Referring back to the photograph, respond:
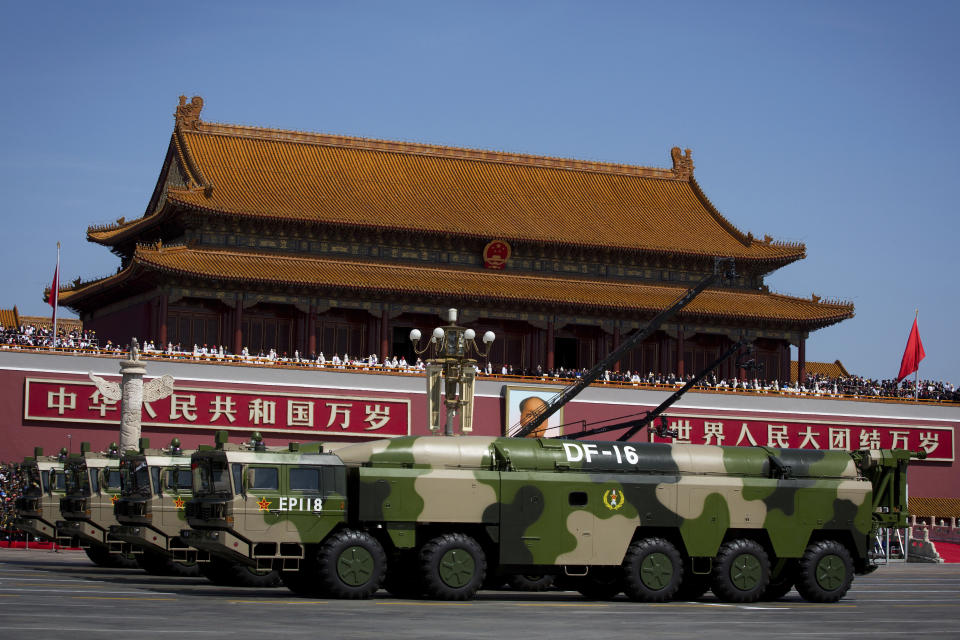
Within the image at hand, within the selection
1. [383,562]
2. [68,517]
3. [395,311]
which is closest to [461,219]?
[395,311]

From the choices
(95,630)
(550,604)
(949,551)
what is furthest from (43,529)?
(949,551)

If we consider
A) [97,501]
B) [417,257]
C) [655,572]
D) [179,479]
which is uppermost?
[417,257]

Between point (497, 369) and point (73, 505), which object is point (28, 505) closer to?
point (73, 505)

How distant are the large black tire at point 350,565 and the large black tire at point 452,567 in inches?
34.2

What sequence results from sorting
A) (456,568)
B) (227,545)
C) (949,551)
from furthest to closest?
(949,551) < (456,568) < (227,545)

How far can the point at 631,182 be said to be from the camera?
74000 mm

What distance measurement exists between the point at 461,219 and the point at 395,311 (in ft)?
20.4

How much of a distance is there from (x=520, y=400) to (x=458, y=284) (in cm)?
734

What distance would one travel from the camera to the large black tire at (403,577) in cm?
2745

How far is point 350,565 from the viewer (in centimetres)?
2625

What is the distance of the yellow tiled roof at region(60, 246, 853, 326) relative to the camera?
195ft

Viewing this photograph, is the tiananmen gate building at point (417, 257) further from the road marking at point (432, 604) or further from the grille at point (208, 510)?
the road marking at point (432, 604)

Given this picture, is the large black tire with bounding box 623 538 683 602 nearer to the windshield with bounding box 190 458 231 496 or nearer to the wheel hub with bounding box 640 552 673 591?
the wheel hub with bounding box 640 552 673 591

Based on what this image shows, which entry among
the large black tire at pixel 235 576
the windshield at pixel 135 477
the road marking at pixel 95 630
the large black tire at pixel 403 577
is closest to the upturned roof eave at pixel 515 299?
the windshield at pixel 135 477
